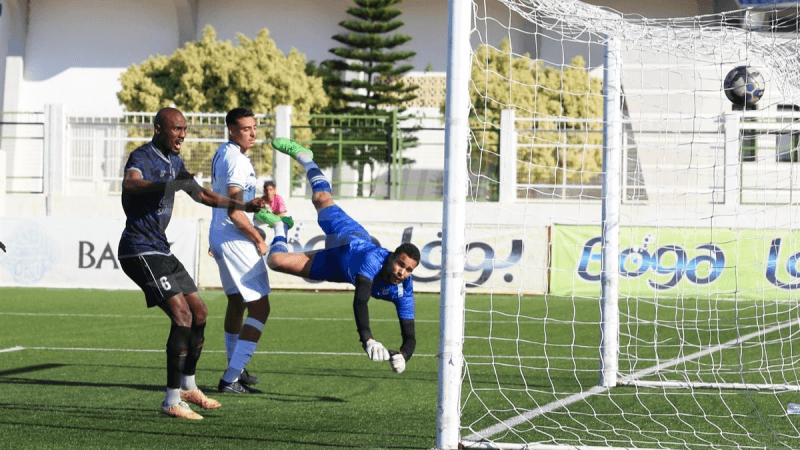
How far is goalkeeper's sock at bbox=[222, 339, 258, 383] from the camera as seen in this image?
7488 mm

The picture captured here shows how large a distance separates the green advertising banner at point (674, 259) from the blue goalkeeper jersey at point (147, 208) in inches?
437

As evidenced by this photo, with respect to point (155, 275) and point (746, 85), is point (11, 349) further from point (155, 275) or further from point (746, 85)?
point (746, 85)

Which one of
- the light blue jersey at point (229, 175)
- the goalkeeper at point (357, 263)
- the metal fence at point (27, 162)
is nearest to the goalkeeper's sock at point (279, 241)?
the goalkeeper at point (357, 263)

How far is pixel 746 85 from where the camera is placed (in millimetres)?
8586

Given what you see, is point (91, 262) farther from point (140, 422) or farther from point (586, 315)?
point (140, 422)

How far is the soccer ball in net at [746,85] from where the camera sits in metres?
8.61

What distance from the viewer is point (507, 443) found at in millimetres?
5875

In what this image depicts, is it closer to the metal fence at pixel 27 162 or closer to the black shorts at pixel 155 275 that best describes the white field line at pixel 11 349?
the black shorts at pixel 155 275

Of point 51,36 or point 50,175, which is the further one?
point 51,36

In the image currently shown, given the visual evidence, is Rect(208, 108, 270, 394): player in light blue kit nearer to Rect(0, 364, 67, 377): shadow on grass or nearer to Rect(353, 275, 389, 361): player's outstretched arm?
Rect(353, 275, 389, 361): player's outstretched arm

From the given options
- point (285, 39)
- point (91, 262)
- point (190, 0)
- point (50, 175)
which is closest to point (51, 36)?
point (190, 0)

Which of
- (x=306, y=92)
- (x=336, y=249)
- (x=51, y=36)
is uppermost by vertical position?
(x=51, y=36)

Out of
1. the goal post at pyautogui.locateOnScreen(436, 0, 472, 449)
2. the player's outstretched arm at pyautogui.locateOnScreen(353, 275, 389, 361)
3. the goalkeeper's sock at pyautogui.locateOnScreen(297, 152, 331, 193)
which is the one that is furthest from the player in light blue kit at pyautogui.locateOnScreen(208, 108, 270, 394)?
the goal post at pyautogui.locateOnScreen(436, 0, 472, 449)

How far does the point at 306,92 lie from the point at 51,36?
501 inches
